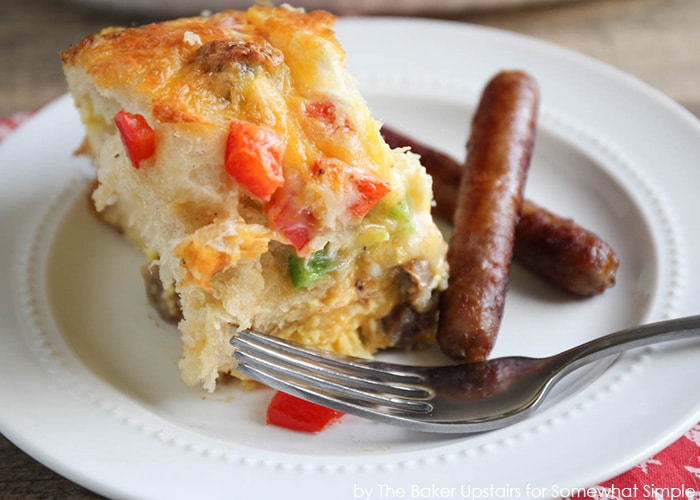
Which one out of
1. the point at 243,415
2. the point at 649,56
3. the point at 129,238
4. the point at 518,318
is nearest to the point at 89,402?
the point at 243,415

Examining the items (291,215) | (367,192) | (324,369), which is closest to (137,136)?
(291,215)

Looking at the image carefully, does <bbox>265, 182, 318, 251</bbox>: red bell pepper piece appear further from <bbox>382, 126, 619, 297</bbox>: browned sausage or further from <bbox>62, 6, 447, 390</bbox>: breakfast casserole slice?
<bbox>382, 126, 619, 297</bbox>: browned sausage

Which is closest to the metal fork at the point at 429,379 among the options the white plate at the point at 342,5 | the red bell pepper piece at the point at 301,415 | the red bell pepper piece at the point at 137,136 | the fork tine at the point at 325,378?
the fork tine at the point at 325,378

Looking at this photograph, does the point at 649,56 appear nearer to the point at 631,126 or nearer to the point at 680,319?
the point at 631,126

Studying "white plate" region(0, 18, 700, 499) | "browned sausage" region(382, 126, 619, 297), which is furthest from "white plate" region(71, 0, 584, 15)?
"browned sausage" region(382, 126, 619, 297)

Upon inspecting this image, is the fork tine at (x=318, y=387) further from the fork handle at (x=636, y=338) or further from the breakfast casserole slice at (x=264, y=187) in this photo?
the fork handle at (x=636, y=338)

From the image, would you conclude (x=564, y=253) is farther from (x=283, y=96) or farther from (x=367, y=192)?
(x=283, y=96)
